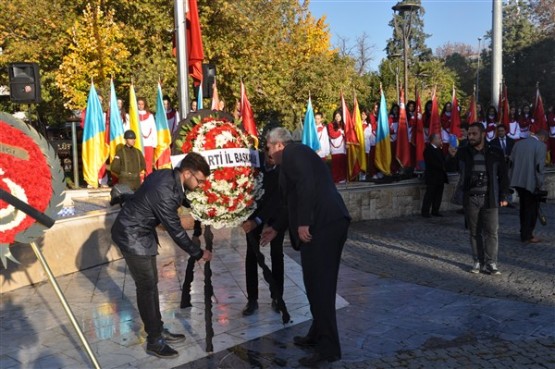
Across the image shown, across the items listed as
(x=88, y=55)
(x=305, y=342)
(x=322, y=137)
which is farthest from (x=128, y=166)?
(x=88, y=55)

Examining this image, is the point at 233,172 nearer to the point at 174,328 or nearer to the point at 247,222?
the point at 247,222

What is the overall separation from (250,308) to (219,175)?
5.36ft

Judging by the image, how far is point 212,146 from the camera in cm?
572

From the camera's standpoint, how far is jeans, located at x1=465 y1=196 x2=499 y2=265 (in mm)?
7734

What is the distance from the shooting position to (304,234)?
16.1 feet

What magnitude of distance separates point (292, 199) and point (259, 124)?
21.2 metres

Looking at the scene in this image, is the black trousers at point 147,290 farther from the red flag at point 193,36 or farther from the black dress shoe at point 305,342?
the red flag at point 193,36

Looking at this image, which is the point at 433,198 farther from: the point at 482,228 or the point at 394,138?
the point at 482,228

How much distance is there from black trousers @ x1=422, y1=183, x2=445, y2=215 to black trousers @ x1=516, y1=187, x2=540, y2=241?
118 inches

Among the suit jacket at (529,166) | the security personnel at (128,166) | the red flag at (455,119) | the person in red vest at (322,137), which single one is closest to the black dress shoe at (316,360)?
the suit jacket at (529,166)

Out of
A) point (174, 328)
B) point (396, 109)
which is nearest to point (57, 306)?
point (174, 328)

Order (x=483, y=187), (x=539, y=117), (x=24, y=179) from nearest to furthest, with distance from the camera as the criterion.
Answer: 1. (x=24, y=179)
2. (x=483, y=187)
3. (x=539, y=117)

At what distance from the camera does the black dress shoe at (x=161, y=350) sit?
17.2 ft

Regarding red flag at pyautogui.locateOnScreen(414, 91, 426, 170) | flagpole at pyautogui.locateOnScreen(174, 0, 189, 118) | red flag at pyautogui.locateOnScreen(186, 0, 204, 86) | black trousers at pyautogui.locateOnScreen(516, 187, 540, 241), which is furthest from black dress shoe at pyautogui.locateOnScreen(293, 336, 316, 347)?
red flag at pyautogui.locateOnScreen(414, 91, 426, 170)
